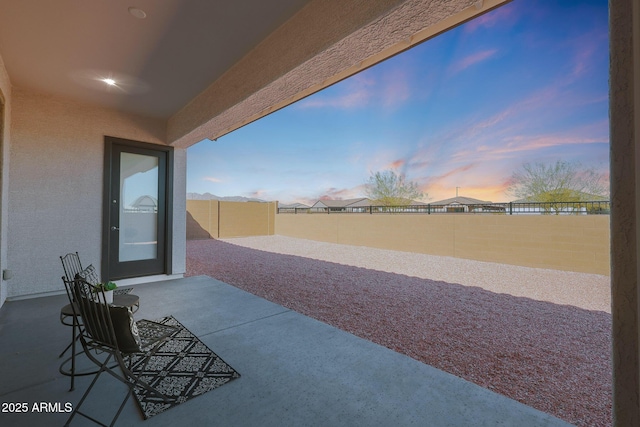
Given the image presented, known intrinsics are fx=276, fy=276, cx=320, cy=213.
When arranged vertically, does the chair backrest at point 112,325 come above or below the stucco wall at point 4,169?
below

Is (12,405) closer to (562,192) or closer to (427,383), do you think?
(427,383)

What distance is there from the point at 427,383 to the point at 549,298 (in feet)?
11.2

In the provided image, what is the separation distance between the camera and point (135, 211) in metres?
4.61

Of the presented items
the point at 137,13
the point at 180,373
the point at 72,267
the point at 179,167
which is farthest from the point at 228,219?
the point at 180,373

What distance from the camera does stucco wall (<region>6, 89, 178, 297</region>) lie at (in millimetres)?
3604

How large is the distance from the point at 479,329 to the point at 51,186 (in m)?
5.74

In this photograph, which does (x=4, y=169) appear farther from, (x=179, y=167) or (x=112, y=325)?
(x=112, y=325)

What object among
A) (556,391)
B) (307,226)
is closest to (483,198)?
(307,226)

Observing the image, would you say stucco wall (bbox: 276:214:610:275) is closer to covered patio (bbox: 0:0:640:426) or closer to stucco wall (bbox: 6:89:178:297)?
covered patio (bbox: 0:0:640:426)

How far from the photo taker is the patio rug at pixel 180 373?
67.6 inches

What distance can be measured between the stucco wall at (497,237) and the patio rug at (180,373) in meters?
7.24

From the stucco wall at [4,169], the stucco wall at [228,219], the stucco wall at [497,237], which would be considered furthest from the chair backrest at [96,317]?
the stucco wall at [228,219]

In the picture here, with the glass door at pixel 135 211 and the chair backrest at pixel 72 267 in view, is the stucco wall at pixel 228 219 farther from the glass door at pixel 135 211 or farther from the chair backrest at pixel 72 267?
the chair backrest at pixel 72 267

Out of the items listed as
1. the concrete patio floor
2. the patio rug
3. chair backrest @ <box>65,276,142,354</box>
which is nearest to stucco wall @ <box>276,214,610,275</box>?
the concrete patio floor
